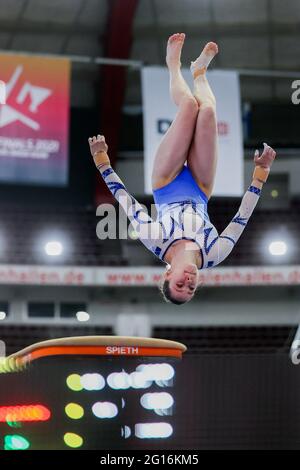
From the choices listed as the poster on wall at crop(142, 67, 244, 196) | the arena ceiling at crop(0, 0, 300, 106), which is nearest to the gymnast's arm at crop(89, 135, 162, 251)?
the poster on wall at crop(142, 67, 244, 196)

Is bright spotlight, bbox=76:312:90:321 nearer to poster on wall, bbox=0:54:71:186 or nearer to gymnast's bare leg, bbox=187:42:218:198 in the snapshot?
poster on wall, bbox=0:54:71:186

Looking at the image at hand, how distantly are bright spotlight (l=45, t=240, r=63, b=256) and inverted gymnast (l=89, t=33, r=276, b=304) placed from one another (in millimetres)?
8923

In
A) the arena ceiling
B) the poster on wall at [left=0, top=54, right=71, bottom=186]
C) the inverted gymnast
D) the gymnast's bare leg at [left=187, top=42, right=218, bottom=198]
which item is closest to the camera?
the inverted gymnast

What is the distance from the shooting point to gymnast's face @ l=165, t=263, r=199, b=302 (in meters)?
4.95

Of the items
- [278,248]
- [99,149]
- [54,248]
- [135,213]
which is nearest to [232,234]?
[135,213]

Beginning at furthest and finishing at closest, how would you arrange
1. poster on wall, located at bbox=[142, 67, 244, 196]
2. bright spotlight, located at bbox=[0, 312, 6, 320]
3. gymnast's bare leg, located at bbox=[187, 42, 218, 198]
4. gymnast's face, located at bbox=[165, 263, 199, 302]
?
bright spotlight, located at bbox=[0, 312, 6, 320] < poster on wall, located at bbox=[142, 67, 244, 196] < gymnast's bare leg, located at bbox=[187, 42, 218, 198] < gymnast's face, located at bbox=[165, 263, 199, 302]

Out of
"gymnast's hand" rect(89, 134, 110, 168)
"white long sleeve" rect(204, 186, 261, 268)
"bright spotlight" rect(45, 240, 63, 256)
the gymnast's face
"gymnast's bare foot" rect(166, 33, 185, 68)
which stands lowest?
the gymnast's face

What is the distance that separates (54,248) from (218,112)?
173 inches

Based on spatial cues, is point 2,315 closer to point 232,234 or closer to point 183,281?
point 232,234

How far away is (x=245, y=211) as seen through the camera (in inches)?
207

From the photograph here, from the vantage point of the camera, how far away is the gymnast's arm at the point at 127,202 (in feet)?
16.7

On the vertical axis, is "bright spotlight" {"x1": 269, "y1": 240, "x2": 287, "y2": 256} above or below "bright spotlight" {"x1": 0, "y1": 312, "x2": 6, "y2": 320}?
above
